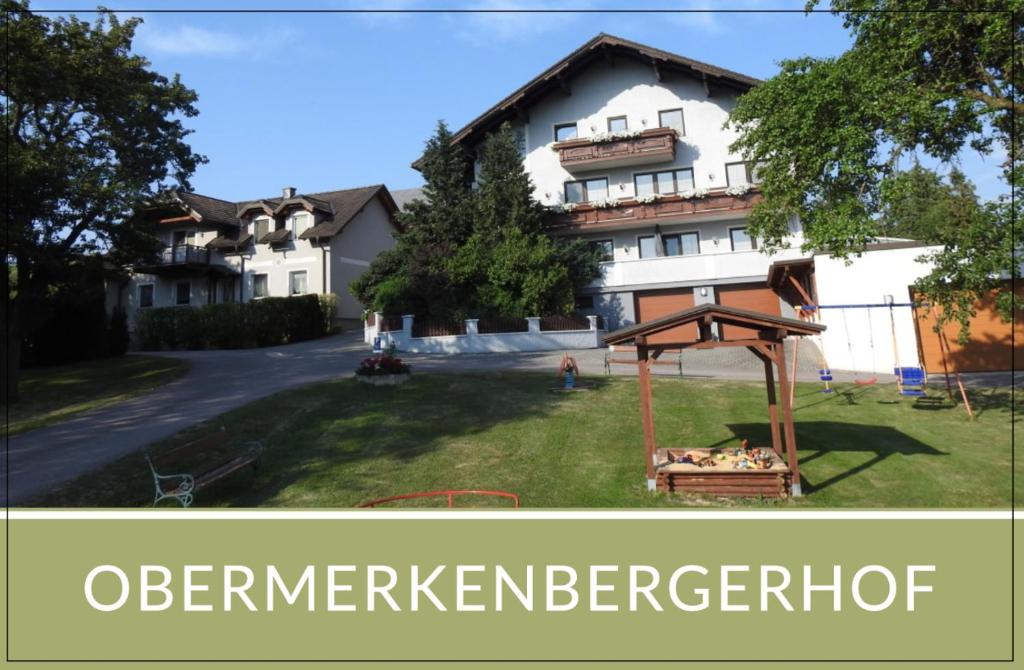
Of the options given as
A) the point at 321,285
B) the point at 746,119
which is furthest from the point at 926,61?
the point at 321,285

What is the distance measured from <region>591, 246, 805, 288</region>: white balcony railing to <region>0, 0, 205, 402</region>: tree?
65.1 ft

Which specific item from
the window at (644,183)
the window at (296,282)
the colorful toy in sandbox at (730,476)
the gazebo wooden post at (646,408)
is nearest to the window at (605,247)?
the window at (644,183)

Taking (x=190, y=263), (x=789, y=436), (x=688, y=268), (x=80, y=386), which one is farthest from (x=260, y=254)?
(x=789, y=436)

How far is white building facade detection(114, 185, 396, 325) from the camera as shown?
36.8 m

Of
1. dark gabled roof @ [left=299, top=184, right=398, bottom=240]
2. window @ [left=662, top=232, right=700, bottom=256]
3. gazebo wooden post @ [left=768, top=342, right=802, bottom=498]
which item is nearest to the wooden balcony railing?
dark gabled roof @ [left=299, top=184, right=398, bottom=240]

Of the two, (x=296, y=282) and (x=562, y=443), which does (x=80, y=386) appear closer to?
(x=562, y=443)

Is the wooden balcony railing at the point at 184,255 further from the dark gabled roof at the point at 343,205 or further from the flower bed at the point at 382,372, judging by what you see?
the flower bed at the point at 382,372

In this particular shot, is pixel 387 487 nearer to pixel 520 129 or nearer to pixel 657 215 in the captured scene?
pixel 657 215

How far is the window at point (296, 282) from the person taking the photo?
3700 centimetres

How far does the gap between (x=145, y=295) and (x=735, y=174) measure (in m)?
37.5

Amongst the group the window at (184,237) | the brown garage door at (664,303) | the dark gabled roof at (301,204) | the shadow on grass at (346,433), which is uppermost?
the dark gabled roof at (301,204)

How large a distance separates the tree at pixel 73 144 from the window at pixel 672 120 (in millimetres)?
21995

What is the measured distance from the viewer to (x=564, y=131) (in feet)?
107

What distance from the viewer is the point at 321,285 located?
36.3 meters
